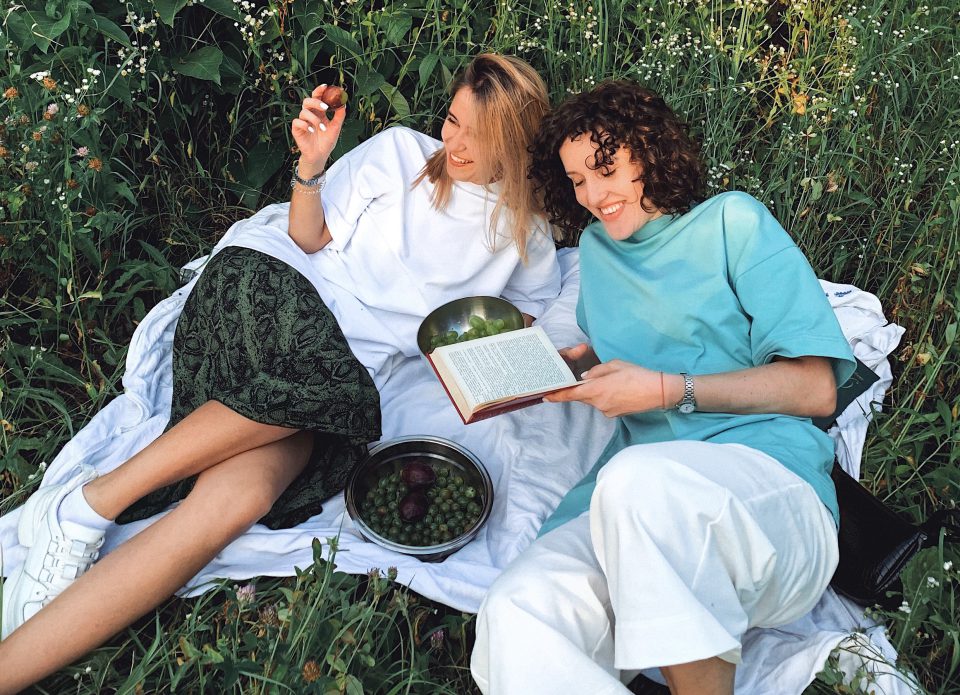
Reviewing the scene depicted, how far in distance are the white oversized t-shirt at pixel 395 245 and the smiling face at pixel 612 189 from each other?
584mm

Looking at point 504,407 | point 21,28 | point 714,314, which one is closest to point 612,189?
point 714,314

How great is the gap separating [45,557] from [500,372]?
1311mm

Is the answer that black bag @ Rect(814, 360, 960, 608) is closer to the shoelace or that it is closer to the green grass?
the green grass

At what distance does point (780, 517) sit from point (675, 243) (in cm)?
83

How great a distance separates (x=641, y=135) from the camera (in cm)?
260

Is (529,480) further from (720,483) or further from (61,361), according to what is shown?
(61,361)

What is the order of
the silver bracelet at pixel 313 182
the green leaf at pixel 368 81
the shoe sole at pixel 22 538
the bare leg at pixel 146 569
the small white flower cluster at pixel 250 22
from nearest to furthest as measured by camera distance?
1. the bare leg at pixel 146 569
2. the shoe sole at pixel 22 538
3. the silver bracelet at pixel 313 182
4. the small white flower cluster at pixel 250 22
5. the green leaf at pixel 368 81

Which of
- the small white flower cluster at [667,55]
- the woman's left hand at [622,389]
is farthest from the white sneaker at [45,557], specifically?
the small white flower cluster at [667,55]

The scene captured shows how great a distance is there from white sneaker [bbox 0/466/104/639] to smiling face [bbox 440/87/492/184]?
1525mm

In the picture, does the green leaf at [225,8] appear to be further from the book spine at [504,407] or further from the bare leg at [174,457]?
the book spine at [504,407]

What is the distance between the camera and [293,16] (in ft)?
12.0

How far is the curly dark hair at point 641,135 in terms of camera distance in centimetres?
257

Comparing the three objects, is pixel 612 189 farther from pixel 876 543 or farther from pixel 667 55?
pixel 667 55

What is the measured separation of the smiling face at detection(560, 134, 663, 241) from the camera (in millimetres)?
2602
